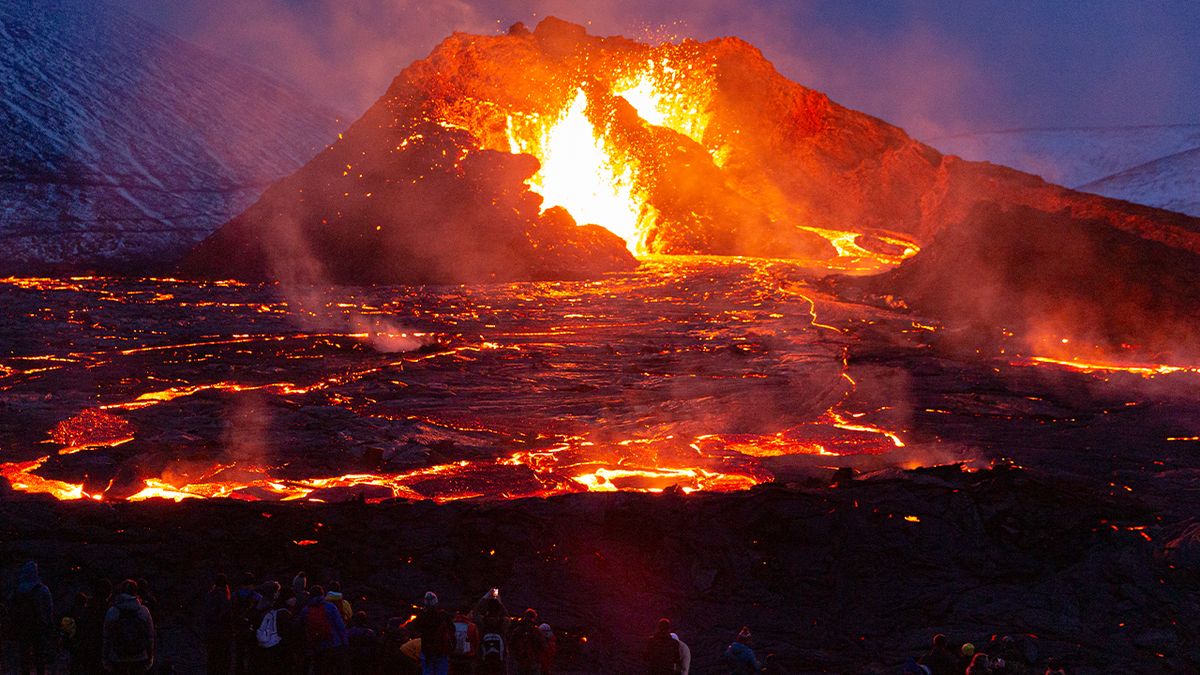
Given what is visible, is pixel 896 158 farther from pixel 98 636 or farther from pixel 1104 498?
pixel 98 636

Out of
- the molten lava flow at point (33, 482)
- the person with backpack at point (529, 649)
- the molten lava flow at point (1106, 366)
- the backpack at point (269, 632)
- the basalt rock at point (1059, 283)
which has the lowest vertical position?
the person with backpack at point (529, 649)

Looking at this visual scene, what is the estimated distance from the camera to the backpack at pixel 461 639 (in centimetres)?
772

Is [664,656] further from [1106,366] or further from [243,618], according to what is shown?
[1106,366]

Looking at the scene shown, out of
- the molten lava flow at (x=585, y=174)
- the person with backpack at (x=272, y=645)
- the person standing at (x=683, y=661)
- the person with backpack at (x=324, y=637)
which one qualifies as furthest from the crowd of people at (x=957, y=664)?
the molten lava flow at (x=585, y=174)

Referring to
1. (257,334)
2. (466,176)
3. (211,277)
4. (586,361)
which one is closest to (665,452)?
(586,361)

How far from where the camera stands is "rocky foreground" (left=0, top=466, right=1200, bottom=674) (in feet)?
36.6

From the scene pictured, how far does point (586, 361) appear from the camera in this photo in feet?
103

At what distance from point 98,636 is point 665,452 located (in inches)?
531

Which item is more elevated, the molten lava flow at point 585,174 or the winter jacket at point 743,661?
the molten lava flow at point 585,174

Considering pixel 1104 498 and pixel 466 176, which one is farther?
pixel 466 176

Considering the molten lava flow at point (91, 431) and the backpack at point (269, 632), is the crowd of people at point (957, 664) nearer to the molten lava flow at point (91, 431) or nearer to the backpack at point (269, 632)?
the backpack at point (269, 632)

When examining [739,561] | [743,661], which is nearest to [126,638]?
[743,661]

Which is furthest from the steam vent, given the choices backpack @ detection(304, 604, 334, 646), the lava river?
backpack @ detection(304, 604, 334, 646)

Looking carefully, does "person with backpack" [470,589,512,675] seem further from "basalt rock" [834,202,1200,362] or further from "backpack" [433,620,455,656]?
"basalt rock" [834,202,1200,362]
